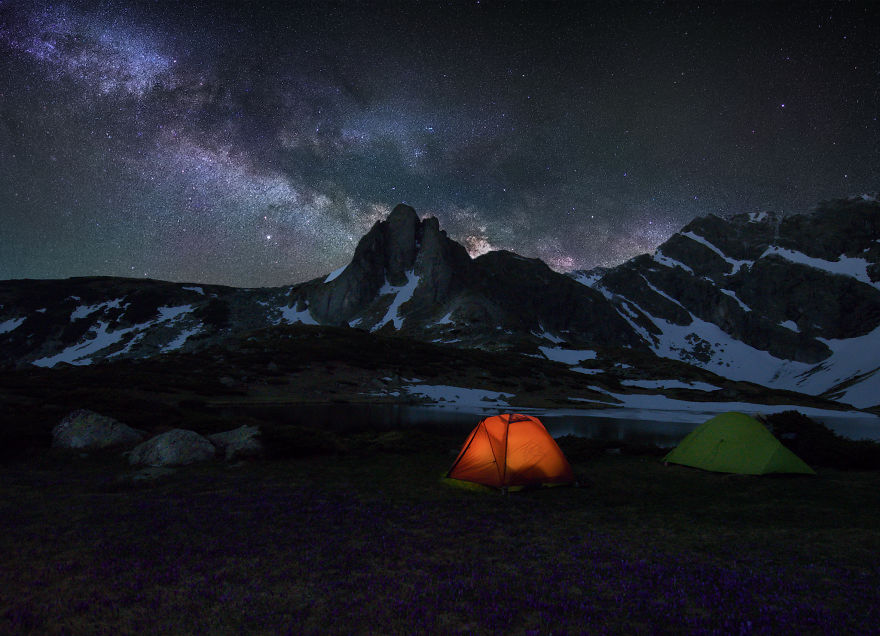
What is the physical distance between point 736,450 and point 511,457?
10299mm

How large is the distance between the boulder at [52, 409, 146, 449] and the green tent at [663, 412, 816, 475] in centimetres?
2517

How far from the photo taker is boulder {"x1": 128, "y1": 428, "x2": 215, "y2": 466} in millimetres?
18844

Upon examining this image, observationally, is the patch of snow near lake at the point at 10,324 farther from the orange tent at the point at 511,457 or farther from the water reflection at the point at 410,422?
the orange tent at the point at 511,457

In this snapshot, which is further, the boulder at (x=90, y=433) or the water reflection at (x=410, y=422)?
the water reflection at (x=410, y=422)

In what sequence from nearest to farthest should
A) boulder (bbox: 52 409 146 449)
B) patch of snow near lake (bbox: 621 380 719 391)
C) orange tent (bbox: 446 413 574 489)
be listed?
orange tent (bbox: 446 413 574 489), boulder (bbox: 52 409 146 449), patch of snow near lake (bbox: 621 380 719 391)

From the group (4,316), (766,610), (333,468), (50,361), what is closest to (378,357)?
(333,468)

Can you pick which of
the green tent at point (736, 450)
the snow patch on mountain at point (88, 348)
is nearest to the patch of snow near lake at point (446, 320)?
the snow patch on mountain at point (88, 348)

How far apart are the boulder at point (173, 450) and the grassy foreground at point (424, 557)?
2723 millimetres

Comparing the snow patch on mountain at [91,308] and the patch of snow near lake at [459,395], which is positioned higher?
the snow patch on mountain at [91,308]

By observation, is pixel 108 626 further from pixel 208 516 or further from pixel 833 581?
pixel 833 581

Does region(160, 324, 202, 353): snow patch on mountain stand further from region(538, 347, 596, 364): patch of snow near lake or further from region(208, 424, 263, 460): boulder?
region(208, 424, 263, 460): boulder

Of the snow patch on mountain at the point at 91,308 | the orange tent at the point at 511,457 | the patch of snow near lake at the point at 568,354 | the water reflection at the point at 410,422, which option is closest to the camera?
the orange tent at the point at 511,457

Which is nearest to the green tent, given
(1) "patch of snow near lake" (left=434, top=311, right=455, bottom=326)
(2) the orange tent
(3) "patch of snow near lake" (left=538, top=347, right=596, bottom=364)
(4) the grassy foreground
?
(4) the grassy foreground

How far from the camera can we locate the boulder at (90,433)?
2128cm
